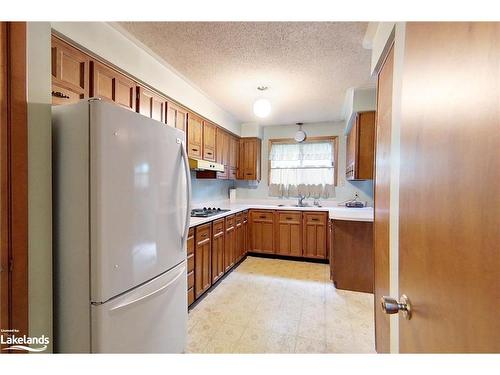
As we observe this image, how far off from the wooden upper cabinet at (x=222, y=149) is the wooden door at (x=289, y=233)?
1137 mm

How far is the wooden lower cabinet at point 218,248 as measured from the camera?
8.84ft

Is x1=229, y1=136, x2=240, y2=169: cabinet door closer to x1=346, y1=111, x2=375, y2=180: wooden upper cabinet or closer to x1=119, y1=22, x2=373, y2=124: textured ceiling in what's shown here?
x1=119, y1=22, x2=373, y2=124: textured ceiling

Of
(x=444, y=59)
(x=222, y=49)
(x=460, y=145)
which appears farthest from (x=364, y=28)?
(x=460, y=145)

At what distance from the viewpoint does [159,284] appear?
4.50 ft

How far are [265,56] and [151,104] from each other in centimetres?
110

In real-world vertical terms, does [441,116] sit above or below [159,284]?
above

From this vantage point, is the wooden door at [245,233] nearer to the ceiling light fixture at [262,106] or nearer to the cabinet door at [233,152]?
the cabinet door at [233,152]

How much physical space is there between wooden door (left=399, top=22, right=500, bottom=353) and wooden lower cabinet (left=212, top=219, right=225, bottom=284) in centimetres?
221

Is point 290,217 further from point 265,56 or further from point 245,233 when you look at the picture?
point 265,56

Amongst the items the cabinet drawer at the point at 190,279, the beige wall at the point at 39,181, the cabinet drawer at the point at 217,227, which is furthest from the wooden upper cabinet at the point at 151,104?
the cabinet drawer at the point at 190,279
